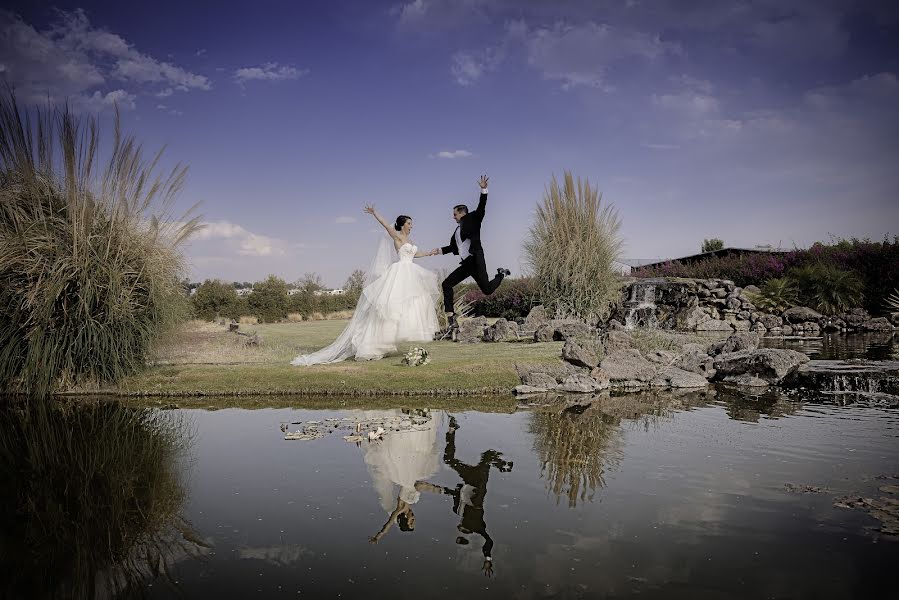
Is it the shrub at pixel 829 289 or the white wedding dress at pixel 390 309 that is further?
the shrub at pixel 829 289

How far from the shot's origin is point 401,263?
38.5 feet

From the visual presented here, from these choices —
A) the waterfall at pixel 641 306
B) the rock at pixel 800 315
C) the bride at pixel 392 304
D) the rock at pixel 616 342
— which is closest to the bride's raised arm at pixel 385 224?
the bride at pixel 392 304

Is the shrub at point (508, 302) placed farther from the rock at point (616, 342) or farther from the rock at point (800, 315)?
the rock at point (616, 342)

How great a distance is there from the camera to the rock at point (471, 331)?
16.3 meters

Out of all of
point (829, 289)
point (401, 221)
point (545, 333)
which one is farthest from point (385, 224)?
point (829, 289)

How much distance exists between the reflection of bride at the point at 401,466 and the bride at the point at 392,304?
4020 mm

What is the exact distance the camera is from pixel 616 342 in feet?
39.8

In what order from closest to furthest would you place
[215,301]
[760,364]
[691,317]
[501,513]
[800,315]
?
[501,513] → [760,364] → [800,315] → [691,317] → [215,301]

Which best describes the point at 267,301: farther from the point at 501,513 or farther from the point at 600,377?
the point at 501,513

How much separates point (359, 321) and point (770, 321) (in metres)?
16.1

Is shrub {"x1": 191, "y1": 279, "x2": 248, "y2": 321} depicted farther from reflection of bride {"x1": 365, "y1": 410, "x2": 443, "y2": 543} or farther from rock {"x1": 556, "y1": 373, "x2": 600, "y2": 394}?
reflection of bride {"x1": 365, "y1": 410, "x2": 443, "y2": 543}

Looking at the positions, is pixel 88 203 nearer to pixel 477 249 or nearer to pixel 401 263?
pixel 401 263

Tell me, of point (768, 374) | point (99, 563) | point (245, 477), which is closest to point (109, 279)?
point (245, 477)

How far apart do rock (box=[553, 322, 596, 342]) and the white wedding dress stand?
394cm
